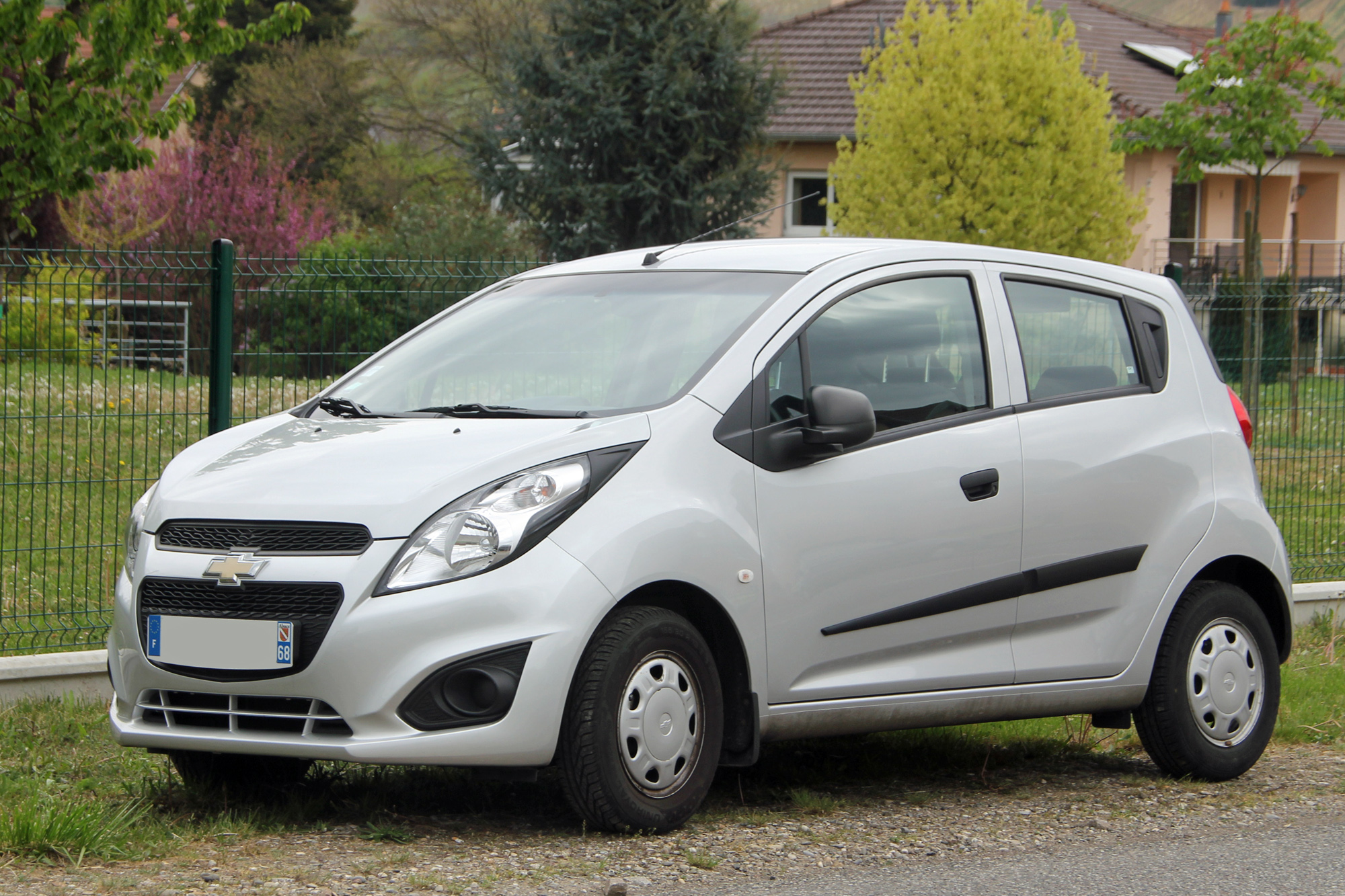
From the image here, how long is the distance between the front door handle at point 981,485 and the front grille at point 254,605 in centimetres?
206

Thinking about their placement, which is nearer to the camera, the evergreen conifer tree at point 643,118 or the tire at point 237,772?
the tire at point 237,772

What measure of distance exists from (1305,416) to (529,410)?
6017 mm

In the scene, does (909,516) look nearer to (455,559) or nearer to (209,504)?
(455,559)

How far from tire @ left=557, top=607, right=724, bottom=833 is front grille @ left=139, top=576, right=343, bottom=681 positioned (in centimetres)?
70

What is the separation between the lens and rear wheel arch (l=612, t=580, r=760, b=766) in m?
4.80

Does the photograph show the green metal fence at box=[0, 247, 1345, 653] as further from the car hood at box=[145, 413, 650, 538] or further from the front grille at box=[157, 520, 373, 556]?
the front grille at box=[157, 520, 373, 556]

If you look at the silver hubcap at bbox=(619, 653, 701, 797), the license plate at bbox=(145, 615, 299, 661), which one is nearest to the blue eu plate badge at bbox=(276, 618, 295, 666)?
the license plate at bbox=(145, 615, 299, 661)

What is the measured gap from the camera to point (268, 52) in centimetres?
5134

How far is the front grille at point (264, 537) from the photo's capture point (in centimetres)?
445

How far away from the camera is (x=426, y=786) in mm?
5531

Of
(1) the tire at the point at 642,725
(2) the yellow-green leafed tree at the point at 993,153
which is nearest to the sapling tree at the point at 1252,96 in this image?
(2) the yellow-green leafed tree at the point at 993,153

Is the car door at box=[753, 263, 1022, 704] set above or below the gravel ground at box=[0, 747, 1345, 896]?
above

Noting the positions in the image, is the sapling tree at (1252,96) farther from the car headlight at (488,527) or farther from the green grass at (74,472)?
the car headlight at (488,527)

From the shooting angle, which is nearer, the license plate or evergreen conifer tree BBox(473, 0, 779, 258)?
the license plate
